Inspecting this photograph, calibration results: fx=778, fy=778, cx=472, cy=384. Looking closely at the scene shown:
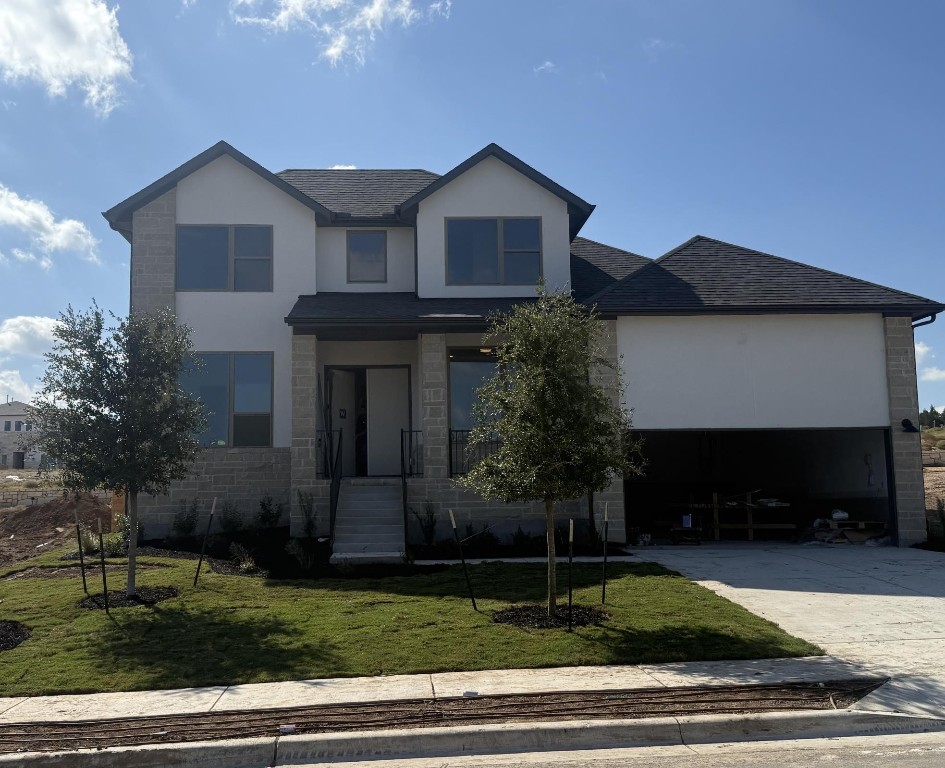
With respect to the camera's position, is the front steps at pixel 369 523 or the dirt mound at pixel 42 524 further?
the dirt mound at pixel 42 524

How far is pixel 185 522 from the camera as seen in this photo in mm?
15766

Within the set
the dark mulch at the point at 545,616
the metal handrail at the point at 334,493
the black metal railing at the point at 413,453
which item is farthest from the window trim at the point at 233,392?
the dark mulch at the point at 545,616

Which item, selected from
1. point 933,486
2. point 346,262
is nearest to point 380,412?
point 346,262

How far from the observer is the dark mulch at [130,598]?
10.3 metres

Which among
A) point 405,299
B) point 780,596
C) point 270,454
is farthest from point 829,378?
point 270,454

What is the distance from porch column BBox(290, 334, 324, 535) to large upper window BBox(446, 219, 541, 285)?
154 inches

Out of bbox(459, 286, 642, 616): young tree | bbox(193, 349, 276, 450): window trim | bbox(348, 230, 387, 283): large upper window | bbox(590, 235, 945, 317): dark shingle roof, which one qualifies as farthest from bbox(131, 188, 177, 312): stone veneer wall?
bbox(459, 286, 642, 616): young tree

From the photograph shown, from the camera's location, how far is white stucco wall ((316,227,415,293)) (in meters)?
17.7

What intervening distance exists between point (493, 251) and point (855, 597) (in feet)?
33.1

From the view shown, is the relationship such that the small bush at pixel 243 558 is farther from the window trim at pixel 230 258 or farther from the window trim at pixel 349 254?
the window trim at pixel 349 254

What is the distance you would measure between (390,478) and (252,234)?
20.4 ft

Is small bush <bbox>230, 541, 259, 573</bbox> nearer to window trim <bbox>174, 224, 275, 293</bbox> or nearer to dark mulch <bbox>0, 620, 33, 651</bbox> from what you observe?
dark mulch <bbox>0, 620, 33, 651</bbox>

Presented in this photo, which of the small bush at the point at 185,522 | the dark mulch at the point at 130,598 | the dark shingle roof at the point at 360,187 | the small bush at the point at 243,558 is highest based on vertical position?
the dark shingle roof at the point at 360,187

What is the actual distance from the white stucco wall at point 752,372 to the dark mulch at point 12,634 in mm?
11058
